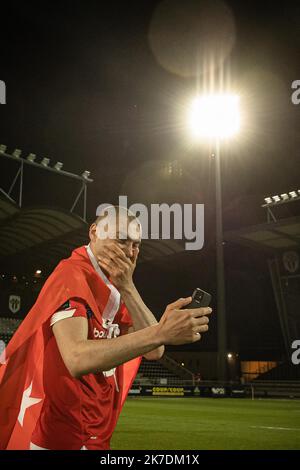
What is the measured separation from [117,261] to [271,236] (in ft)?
106

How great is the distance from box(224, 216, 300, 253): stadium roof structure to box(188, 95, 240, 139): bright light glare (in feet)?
20.7

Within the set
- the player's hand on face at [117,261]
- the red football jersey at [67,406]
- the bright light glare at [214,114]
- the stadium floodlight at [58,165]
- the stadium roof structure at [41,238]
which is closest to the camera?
the red football jersey at [67,406]

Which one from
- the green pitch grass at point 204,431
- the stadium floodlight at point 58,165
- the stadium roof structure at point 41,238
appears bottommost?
the green pitch grass at point 204,431

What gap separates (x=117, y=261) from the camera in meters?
2.47

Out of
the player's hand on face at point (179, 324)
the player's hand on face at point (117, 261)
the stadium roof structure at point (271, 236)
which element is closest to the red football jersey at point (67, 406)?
the player's hand on face at point (117, 261)

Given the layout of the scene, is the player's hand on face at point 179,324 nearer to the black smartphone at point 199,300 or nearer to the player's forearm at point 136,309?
the black smartphone at point 199,300

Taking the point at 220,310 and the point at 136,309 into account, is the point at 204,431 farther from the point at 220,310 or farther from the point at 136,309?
the point at 220,310

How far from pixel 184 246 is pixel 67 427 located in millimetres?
30848

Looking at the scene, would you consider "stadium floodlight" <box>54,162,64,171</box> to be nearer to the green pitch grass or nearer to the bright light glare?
the bright light glare

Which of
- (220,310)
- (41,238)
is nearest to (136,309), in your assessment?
(220,310)

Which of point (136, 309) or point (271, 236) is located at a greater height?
point (271, 236)

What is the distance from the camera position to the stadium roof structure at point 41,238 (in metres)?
26.6

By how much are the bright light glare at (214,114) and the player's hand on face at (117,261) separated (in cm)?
2392
